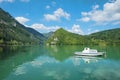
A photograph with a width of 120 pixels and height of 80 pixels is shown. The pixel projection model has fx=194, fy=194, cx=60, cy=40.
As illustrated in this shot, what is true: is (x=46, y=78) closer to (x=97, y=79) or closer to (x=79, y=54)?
(x=97, y=79)

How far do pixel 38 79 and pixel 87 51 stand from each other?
47549 millimetres

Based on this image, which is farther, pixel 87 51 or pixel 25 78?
pixel 87 51

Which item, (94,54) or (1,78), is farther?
(94,54)

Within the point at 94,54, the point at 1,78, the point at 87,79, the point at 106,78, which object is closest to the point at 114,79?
the point at 106,78

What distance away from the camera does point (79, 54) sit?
3113 inches

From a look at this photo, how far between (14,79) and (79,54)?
162 feet

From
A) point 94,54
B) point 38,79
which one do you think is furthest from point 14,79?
point 94,54

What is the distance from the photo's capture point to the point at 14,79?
32250 mm

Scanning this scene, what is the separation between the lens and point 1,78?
3350 cm

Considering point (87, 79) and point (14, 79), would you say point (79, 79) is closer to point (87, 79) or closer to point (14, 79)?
point (87, 79)

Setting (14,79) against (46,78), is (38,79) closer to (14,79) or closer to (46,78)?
(46,78)

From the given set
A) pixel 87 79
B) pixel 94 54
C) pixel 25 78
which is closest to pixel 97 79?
pixel 87 79

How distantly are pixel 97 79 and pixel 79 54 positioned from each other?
47.4 meters

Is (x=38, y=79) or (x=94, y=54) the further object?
(x=94, y=54)
